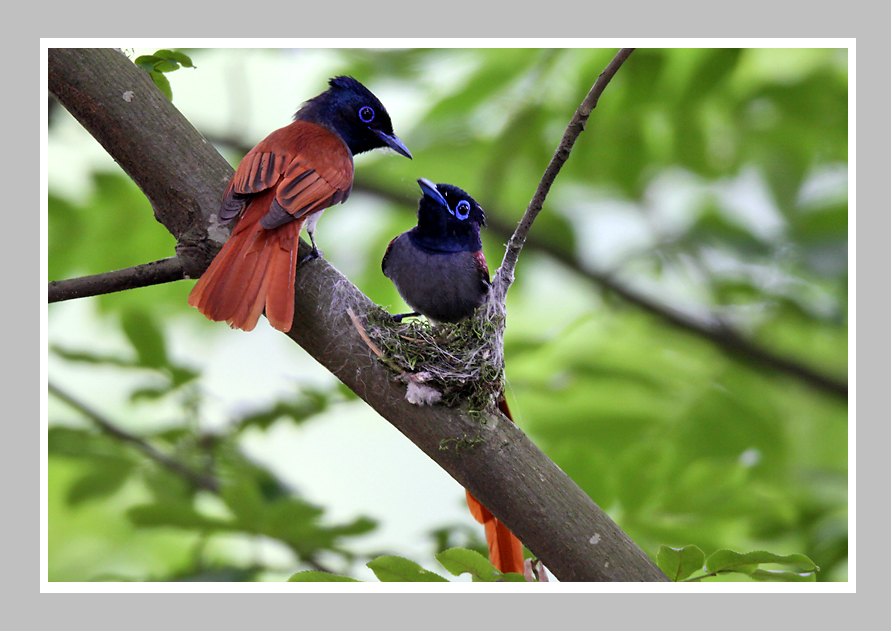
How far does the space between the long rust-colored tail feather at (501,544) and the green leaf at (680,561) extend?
1.25 ft

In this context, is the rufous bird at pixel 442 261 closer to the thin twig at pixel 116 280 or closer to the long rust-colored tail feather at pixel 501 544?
the long rust-colored tail feather at pixel 501 544

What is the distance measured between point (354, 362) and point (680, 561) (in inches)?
34.0

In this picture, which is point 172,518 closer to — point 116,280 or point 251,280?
point 116,280

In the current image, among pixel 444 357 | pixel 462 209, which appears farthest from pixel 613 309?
pixel 444 357

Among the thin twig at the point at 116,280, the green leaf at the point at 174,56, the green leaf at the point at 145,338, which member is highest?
the green leaf at the point at 174,56

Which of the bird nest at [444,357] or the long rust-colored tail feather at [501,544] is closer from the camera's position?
the bird nest at [444,357]

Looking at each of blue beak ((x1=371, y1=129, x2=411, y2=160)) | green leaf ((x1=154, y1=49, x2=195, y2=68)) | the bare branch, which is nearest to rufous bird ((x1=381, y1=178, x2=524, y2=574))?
blue beak ((x1=371, y1=129, x2=411, y2=160))

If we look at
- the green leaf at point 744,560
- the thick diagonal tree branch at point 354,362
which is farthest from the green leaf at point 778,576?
the thick diagonal tree branch at point 354,362

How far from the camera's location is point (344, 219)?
9.03ft

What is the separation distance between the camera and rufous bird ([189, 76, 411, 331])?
1.42m

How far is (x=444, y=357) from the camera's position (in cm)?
183

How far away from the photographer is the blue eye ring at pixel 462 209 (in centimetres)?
215

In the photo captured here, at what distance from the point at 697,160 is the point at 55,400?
2469 mm

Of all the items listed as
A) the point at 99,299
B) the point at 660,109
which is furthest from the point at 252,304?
the point at 660,109
